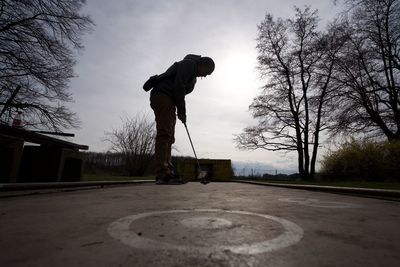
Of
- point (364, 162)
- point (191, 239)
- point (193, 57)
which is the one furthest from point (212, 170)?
point (191, 239)

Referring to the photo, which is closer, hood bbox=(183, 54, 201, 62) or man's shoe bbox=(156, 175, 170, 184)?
man's shoe bbox=(156, 175, 170, 184)

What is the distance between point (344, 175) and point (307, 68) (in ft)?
22.4

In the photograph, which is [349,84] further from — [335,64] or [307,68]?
[307,68]

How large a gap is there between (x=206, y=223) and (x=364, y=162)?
41.5ft

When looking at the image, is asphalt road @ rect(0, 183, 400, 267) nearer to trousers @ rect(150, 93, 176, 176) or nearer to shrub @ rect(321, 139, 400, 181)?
trousers @ rect(150, 93, 176, 176)

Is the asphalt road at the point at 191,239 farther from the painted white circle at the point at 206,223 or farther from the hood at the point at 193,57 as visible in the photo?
the hood at the point at 193,57

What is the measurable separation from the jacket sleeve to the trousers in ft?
0.49

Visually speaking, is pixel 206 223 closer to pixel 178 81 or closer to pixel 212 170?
pixel 178 81

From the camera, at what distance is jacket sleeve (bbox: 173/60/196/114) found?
14.1 feet

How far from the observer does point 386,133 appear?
1316 centimetres

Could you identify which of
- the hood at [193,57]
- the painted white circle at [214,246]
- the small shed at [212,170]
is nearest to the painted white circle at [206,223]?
the painted white circle at [214,246]

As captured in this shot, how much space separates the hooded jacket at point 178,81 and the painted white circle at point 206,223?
322 cm

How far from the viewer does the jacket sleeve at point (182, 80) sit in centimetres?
429

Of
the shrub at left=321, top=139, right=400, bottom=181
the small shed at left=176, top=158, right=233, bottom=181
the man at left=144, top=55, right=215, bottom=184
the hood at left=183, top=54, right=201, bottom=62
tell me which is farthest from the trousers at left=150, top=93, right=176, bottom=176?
the shrub at left=321, top=139, right=400, bottom=181
